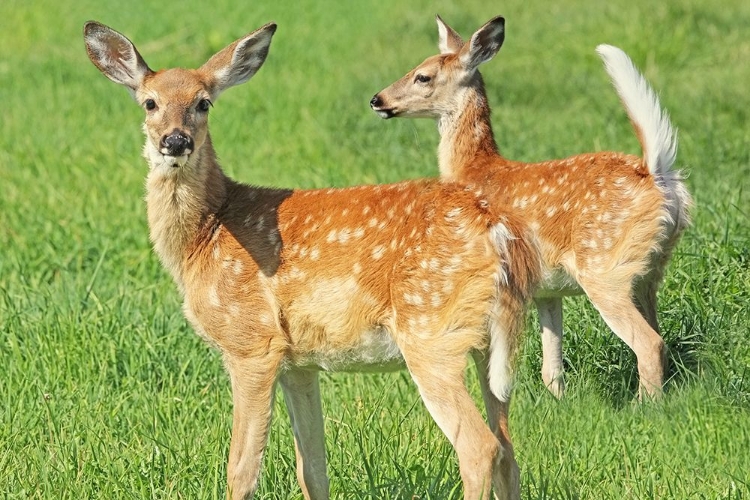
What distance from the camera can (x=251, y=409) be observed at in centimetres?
402

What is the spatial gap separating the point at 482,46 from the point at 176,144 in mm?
2732

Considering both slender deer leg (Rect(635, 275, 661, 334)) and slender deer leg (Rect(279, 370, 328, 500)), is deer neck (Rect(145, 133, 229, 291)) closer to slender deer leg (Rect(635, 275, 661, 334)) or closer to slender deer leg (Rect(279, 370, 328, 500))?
slender deer leg (Rect(279, 370, 328, 500))

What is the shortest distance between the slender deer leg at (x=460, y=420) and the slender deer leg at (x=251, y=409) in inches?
21.1

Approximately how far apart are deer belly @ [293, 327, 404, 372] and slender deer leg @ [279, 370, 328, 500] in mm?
142

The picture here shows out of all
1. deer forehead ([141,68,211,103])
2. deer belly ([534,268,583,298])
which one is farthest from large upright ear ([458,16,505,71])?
deer forehead ([141,68,211,103])

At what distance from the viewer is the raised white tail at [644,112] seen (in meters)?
5.17

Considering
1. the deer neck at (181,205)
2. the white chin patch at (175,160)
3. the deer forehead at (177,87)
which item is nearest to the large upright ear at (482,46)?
the deer forehead at (177,87)

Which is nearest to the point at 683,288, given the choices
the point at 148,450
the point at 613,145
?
the point at 148,450

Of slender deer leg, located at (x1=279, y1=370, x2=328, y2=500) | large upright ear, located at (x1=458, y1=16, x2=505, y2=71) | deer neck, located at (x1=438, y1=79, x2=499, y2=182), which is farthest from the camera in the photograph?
large upright ear, located at (x1=458, y1=16, x2=505, y2=71)

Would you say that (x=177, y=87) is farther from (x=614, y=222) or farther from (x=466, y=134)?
(x=466, y=134)

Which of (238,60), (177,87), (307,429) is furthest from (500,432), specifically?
(238,60)

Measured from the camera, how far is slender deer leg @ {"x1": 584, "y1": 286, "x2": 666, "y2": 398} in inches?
192

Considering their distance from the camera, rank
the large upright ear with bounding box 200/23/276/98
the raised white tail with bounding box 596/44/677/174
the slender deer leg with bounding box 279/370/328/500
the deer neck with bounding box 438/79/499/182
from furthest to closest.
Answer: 1. the deer neck with bounding box 438/79/499/182
2. the raised white tail with bounding box 596/44/677/174
3. the large upright ear with bounding box 200/23/276/98
4. the slender deer leg with bounding box 279/370/328/500

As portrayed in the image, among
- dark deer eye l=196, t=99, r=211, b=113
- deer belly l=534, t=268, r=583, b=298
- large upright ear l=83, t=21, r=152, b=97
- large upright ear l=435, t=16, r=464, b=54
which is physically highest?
large upright ear l=83, t=21, r=152, b=97
